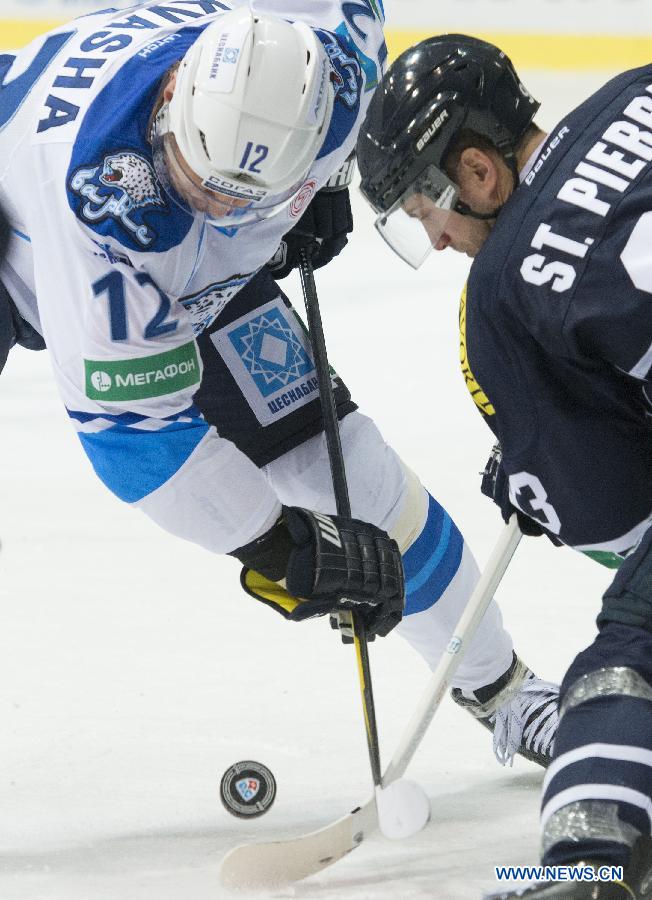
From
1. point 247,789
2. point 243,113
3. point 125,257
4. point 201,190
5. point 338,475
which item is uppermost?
point 243,113

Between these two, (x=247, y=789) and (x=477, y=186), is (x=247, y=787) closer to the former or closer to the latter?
(x=247, y=789)

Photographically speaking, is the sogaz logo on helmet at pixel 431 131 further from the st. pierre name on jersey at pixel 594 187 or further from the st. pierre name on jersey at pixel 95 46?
the st. pierre name on jersey at pixel 95 46

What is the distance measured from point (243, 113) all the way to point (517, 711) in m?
1.15

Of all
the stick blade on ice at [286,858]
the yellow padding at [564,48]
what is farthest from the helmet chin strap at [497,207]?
the yellow padding at [564,48]

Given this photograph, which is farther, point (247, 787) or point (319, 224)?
point (319, 224)

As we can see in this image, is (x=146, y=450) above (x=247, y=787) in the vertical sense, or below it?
above

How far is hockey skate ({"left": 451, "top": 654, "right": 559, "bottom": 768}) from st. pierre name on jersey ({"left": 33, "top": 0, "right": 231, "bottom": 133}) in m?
1.23


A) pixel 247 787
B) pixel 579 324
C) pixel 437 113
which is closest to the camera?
pixel 579 324

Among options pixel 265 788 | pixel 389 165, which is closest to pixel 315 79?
pixel 389 165

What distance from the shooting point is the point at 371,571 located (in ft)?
6.98

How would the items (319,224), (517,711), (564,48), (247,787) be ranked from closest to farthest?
(247,787) → (517,711) → (319,224) → (564,48)

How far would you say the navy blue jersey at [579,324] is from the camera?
158cm

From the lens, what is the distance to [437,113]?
182 centimetres

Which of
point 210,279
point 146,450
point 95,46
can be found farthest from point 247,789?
point 95,46
